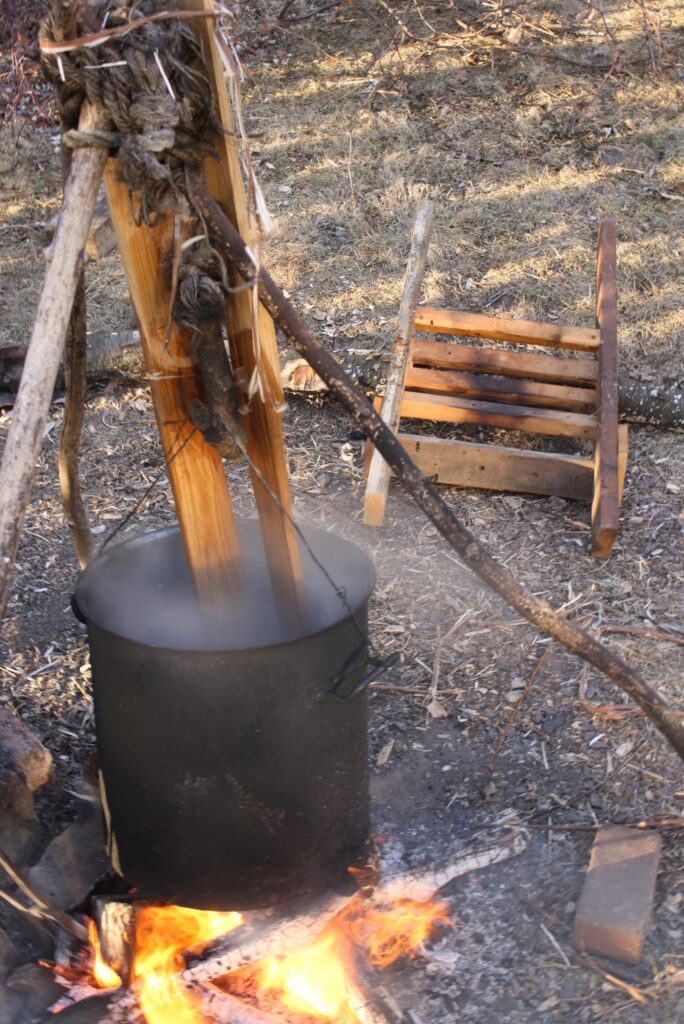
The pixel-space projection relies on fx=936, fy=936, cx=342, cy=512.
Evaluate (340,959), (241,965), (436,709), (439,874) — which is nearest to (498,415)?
(436,709)

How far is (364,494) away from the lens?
4402mm

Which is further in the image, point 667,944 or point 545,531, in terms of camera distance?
point 545,531

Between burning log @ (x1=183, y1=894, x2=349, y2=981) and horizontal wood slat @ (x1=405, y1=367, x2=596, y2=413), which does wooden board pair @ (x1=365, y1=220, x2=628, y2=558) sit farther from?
burning log @ (x1=183, y1=894, x2=349, y2=981)

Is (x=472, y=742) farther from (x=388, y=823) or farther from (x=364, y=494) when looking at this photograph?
(x=364, y=494)

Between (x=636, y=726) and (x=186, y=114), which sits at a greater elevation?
(x=186, y=114)

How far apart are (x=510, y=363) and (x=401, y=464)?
9.04 ft

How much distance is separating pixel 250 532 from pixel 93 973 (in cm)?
113

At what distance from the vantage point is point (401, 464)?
1899 mm

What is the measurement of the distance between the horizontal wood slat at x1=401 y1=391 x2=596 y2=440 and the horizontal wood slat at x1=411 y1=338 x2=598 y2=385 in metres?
0.18

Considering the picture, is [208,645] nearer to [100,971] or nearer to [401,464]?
[401,464]

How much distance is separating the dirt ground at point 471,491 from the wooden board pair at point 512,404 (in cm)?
15

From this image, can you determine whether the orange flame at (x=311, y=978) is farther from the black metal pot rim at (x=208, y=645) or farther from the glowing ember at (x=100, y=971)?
the black metal pot rim at (x=208, y=645)

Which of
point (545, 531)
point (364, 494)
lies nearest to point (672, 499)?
point (545, 531)

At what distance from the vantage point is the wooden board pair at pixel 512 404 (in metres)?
4.20
